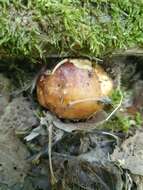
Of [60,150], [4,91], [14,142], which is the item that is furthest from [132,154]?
[4,91]

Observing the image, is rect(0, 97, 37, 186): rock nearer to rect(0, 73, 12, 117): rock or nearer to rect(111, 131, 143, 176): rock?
rect(0, 73, 12, 117): rock

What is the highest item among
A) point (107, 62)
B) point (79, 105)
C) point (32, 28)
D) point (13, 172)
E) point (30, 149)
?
point (32, 28)

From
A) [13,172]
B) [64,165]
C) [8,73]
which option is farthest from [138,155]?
[8,73]

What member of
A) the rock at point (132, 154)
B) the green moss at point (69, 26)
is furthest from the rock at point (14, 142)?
the rock at point (132, 154)

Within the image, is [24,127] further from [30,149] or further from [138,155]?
[138,155]

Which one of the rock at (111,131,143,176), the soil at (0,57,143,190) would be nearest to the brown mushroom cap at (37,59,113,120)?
the soil at (0,57,143,190)

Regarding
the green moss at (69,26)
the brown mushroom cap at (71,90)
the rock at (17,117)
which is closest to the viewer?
the green moss at (69,26)

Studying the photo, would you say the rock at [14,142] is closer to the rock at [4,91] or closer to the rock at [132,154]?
the rock at [4,91]
